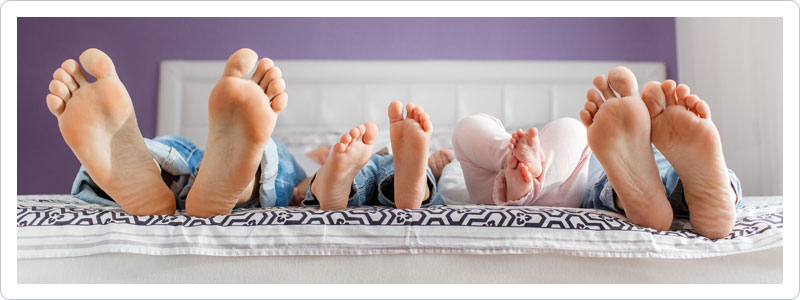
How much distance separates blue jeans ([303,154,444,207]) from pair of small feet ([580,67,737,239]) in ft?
1.16

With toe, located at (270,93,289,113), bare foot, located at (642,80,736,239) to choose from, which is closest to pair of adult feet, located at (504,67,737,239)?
bare foot, located at (642,80,736,239)

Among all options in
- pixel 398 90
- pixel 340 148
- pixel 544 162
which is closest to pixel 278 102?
pixel 340 148

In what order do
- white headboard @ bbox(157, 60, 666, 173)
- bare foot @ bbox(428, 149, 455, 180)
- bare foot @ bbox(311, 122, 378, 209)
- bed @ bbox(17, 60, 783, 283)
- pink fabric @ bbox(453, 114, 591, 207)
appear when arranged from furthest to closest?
white headboard @ bbox(157, 60, 666, 173) < bare foot @ bbox(428, 149, 455, 180) < pink fabric @ bbox(453, 114, 591, 207) < bare foot @ bbox(311, 122, 378, 209) < bed @ bbox(17, 60, 783, 283)

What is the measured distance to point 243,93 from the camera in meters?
0.83

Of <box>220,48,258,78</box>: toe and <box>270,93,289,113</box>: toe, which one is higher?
<box>220,48,258,78</box>: toe

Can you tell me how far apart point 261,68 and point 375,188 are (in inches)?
13.4

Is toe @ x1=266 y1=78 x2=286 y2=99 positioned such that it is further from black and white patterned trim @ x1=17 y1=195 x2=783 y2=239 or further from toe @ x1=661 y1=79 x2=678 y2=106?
toe @ x1=661 y1=79 x2=678 y2=106

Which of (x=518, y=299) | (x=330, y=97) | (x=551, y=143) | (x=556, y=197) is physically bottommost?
(x=518, y=299)

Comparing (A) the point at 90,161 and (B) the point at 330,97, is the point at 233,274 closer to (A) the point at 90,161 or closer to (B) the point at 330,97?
(A) the point at 90,161

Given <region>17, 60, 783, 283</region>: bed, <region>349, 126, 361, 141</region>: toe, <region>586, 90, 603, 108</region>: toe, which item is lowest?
<region>17, 60, 783, 283</region>: bed

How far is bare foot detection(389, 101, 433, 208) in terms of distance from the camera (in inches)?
35.1

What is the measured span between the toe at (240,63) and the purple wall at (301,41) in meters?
1.59

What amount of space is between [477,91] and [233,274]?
5.52ft

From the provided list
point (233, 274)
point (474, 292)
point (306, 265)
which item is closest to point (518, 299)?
point (474, 292)
